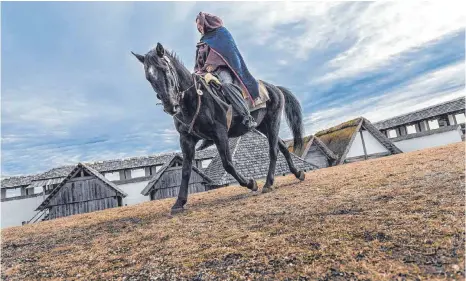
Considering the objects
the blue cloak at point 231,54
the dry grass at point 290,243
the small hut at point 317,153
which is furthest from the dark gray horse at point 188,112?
the small hut at point 317,153

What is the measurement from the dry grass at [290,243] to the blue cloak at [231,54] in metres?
2.35

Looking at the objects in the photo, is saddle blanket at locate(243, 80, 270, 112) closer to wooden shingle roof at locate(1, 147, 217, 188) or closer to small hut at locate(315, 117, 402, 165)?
small hut at locate(315, 117, 402, 165)

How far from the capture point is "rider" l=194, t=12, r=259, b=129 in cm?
532

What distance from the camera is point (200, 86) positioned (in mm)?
4723

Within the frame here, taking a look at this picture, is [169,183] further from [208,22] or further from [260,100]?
[208,22]

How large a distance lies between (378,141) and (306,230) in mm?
27432

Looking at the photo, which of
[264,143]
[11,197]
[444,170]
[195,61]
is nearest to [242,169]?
[264,143]

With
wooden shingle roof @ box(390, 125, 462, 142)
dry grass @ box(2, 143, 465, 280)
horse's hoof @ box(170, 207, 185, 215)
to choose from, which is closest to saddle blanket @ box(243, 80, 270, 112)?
dry grass @ box(2, 143, 465, 280)

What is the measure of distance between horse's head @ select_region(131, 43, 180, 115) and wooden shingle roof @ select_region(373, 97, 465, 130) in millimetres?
31836

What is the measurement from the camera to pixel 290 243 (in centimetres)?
229

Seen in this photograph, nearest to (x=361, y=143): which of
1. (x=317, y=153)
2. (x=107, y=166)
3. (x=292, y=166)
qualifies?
(x=317, y=153)

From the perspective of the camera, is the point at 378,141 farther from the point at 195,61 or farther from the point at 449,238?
the point at 449,238

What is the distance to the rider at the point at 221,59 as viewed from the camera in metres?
5.32

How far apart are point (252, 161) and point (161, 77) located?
52.0ft
